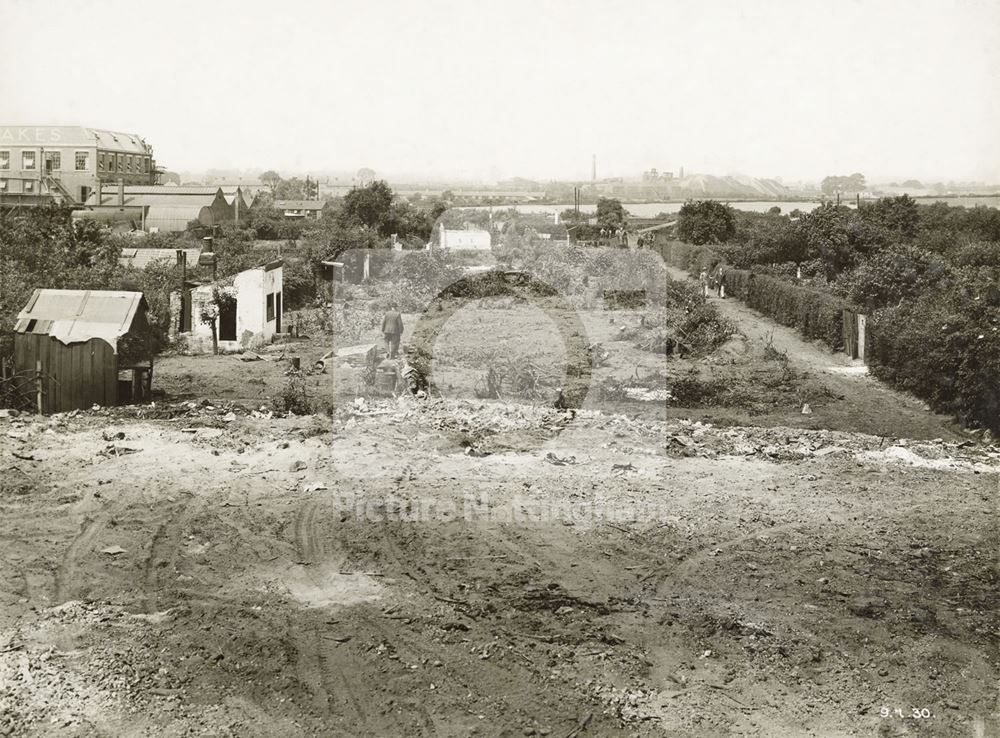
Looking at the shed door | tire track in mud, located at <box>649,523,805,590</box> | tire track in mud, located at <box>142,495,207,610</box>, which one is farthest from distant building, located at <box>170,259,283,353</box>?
tire track in mud, located at <box>649,523,805,590</box>

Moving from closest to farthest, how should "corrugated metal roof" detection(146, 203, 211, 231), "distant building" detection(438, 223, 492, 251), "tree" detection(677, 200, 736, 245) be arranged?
"distant building" detection(438, 223, 492, 251) → "corrugated metal roof" detection(146, 203, 211, 231) → "tree" detection(677, 200, 736, 245)

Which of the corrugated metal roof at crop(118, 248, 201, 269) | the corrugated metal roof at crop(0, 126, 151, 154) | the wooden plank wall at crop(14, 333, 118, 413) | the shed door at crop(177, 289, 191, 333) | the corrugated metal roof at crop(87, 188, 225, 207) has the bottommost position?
the wooden plank wall at crop(14, 333, 118, 413)

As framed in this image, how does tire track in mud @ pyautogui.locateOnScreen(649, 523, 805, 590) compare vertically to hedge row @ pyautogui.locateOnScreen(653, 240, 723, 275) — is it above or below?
below

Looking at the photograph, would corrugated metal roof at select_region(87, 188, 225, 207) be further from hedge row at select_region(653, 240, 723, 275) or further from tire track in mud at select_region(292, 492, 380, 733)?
tire track in mud at select_region(292, 492, 380, 733)

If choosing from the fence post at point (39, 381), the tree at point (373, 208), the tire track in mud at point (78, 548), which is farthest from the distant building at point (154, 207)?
the tire track in mud at point (78, 548)

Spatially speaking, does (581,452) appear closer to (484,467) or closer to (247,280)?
(484,467)

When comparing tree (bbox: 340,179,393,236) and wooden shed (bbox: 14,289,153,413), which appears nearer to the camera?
wooden shed (bbox: 14,289,153,413)
